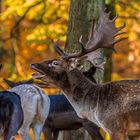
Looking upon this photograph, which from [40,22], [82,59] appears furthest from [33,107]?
[40,22]

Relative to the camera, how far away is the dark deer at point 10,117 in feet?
45.1

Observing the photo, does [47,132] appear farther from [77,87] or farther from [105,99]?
[105,99]

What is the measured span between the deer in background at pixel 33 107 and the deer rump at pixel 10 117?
66 centimetres

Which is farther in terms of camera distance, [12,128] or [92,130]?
[92,130]

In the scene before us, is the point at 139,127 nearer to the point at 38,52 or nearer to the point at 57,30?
the point at 57,30

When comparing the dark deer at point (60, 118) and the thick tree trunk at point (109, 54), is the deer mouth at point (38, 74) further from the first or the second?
the thick tree trunk at point (109, 54)

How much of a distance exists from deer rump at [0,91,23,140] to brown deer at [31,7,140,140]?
78 centimetres

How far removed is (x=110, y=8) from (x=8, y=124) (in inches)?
228

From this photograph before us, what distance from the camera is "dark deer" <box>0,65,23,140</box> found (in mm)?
13734

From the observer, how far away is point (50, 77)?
1363 cm

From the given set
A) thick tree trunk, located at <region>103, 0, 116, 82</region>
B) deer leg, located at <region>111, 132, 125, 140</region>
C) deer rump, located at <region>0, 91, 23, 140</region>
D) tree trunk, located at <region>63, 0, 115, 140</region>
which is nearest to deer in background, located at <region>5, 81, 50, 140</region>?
deer rump, located at <region>0, 91, 23, 140</region>

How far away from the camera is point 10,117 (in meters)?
13.8

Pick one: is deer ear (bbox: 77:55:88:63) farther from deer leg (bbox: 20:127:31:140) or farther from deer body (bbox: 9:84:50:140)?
deer leg (bbox: 20:127:31:140)

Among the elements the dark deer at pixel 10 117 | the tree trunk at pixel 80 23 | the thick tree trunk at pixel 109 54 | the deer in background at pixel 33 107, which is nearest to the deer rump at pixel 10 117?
the dark deer at pixel 10 117
